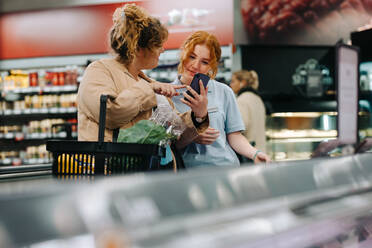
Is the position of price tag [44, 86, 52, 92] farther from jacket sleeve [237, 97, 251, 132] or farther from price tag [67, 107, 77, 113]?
jacket sleeve [237, 97, 251, 132]

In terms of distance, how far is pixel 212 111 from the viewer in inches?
64.4

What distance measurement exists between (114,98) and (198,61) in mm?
570

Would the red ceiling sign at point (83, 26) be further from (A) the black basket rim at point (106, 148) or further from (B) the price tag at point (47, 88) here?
(A) the black basket rim at point (106, 148)

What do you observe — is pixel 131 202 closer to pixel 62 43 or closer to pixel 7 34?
pixel 62 43

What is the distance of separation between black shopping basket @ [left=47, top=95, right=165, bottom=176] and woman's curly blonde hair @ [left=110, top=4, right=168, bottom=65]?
0.26m

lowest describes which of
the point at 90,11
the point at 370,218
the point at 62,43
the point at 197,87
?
the point at 370,218

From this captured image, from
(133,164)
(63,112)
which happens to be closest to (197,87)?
(133,164)

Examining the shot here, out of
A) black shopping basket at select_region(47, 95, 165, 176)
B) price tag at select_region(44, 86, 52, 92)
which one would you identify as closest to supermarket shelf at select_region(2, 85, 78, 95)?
price tag at select_region(44, 86, 52, 92)

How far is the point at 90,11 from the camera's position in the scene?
633 centimetres

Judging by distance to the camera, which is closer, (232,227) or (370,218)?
(232,227)

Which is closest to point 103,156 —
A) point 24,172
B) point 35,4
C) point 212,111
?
point 212,111

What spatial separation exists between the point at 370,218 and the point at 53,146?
831mm

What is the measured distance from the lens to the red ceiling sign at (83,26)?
5.97 meters

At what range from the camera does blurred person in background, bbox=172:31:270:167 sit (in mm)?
1594
